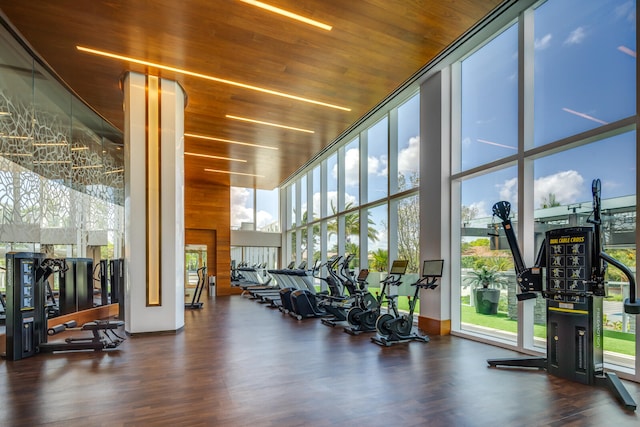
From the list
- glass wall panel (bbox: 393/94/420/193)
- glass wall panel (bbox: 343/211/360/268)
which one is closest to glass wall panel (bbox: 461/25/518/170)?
glass wall panel (bbox: 393/94/420/193)

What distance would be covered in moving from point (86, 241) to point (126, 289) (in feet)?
10.1

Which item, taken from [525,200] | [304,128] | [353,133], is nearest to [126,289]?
[304,128]

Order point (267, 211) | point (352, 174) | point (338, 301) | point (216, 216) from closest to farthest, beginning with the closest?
point (338, 301) < point (352, 174) < point (216, 216) < point (267, 211)

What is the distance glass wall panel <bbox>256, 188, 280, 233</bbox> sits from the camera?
57.6 feet

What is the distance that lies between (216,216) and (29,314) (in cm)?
960

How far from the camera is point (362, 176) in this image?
10180 millimetres

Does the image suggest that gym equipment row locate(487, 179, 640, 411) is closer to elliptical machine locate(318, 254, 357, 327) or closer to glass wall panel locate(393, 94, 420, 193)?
elliptical machine locate(318, 254, 357, 327)

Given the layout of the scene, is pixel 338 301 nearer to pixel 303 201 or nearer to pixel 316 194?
pixel 316 194

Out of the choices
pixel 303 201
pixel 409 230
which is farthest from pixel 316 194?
pixel 409 230

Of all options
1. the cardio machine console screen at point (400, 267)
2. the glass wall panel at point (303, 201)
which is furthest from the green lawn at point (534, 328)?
the glass wall panel at point (303, 201)

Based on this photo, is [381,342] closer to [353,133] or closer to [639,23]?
[639,23]

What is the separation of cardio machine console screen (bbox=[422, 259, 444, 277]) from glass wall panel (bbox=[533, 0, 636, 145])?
2372mm

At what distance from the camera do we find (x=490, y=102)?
623 centimetres

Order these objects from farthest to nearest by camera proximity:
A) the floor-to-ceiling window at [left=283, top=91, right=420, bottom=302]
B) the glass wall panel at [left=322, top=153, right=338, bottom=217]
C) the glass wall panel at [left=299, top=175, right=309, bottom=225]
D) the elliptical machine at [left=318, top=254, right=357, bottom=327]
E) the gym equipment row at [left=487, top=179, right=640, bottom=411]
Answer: the glass wall panel at [left=299, top=175, right=309, bottom=225], the glass wall panel at [left=322, top=153, right=338, bottom=217], the floor-to-ceiling window at [left=283, top=91, right=420, bottom=302], the elliptical machine at [left=318, top=254, right=357, bottom=327], the gym equipment row at [left=487, top=179, right=640, bottom=411]
